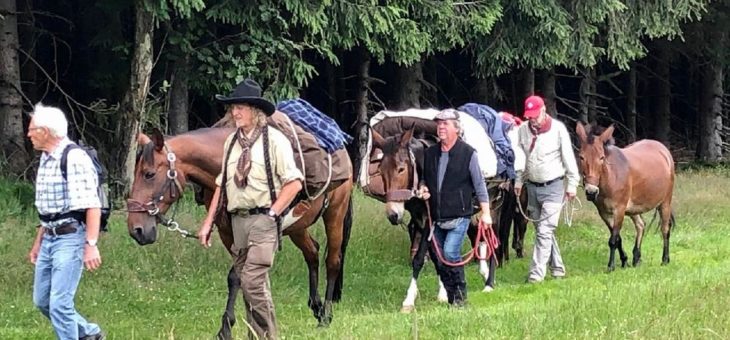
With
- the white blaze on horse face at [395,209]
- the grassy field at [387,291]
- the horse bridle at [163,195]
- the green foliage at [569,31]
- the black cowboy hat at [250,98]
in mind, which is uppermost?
the green foliage at [569,31]

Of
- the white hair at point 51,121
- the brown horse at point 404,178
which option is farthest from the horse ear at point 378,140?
the white hair at point 51,121

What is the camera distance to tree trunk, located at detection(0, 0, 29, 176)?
1519 centimetres

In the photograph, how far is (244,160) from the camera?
7.06 meters

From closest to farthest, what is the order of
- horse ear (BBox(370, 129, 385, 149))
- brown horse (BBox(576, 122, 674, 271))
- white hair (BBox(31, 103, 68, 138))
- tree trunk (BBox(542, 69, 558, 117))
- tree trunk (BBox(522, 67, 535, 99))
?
1. white hair (BBox(31, 103, 68, 138))
2. horse ear (BBox(370, 129, 385, 149))
3. brown horse (BBox(576, 122, 674, 271))
4. tree trunk (BBox(522, 67, 535, 99))
5. tree trunk (BBox(542, 69, 558, 117))

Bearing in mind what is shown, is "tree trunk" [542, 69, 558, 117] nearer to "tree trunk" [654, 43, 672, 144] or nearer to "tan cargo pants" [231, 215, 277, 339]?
"tree trunk" [654, 43, 672, 144]

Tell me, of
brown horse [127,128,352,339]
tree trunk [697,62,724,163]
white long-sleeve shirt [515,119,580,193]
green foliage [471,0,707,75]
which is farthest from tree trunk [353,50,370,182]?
tree trunk [697,62,724,163]

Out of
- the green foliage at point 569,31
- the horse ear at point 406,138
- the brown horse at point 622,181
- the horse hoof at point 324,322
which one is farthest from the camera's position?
the green foliage at point 569,31

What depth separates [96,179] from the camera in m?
7.09

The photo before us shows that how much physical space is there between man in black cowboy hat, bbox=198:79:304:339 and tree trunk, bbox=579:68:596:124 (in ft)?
59.9

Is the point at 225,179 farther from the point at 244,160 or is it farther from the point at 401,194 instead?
the point at 401,194

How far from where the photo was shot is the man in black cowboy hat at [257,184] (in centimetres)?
705

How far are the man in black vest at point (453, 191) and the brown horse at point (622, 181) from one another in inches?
120

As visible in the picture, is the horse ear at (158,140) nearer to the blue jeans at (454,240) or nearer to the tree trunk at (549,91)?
the blue jeans at (454,240)

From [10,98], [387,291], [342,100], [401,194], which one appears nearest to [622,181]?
[387,291]
